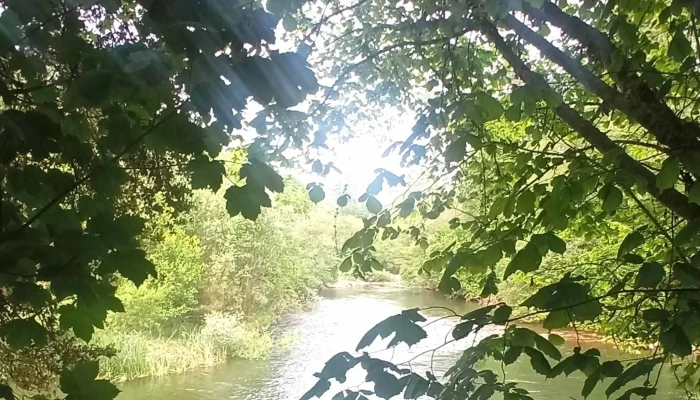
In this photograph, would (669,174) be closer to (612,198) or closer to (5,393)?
(612,198)

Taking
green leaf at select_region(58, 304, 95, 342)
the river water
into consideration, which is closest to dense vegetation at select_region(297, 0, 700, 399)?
green leaf at select_region(58, 304, 95, 342)

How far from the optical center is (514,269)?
0.74 m

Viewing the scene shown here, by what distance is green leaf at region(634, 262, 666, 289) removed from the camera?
2.08ft

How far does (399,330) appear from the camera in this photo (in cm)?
67

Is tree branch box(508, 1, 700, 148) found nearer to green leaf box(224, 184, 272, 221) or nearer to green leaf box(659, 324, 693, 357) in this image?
green leaf box(659, 324, 693, 357)

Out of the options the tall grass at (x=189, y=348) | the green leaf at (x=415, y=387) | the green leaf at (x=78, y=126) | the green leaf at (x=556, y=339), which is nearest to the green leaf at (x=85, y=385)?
the green leaf at (x=78, y=126)

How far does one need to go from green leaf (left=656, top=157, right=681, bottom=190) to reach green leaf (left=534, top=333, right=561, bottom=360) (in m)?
0.23

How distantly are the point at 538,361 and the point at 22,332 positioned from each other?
0.53m

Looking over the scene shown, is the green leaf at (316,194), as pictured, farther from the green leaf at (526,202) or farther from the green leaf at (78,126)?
the green leaf at (78,126)

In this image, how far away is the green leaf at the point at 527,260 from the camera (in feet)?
2.43

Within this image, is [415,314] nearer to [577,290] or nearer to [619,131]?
[577,290]

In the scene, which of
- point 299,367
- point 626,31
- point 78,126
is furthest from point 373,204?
point 299,367

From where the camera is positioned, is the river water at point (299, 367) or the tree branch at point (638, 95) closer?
the tree branch at point (638, 95)

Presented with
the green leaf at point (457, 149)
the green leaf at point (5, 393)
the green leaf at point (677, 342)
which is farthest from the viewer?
the green leaf at point (457, 149)
